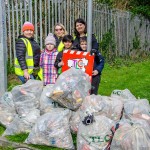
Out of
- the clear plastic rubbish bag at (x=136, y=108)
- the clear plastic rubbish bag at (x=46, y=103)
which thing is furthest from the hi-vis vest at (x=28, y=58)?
the clear plastic rubbish bag at (x=136, y=108)

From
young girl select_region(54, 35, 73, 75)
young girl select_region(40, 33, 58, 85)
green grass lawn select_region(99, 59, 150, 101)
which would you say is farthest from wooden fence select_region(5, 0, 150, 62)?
young girl select_region(54, 35, 73, 75)

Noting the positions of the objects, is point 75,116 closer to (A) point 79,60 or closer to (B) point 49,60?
(A) point 79,60

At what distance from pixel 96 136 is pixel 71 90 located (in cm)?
90

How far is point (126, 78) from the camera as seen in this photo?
10820mm

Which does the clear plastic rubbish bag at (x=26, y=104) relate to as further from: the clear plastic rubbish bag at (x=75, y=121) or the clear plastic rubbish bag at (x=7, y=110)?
the clear plastic rubbish bag at (x=75, y=121)

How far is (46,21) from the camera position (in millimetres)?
10484

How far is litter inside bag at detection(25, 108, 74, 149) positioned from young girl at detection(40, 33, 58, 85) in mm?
1374

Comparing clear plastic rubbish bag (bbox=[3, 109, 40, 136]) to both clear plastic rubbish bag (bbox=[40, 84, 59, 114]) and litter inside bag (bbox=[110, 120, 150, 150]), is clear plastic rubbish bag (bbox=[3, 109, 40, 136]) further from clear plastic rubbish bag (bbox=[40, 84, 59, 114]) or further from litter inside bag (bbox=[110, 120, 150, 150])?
litter inside bag (bbox=[110, 120, 150, 150])

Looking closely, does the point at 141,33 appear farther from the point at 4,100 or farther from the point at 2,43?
the point at 4,100

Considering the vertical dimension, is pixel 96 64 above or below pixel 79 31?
below

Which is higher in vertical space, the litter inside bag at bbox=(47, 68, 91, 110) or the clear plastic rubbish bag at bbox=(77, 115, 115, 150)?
the litter inside bag at bbox=(47, 68, 91, 110)

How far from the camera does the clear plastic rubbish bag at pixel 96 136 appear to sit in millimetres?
4934

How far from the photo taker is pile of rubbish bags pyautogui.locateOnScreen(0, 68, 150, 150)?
16.1 feet

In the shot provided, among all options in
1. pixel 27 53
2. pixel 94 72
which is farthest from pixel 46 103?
pixel 27 53
